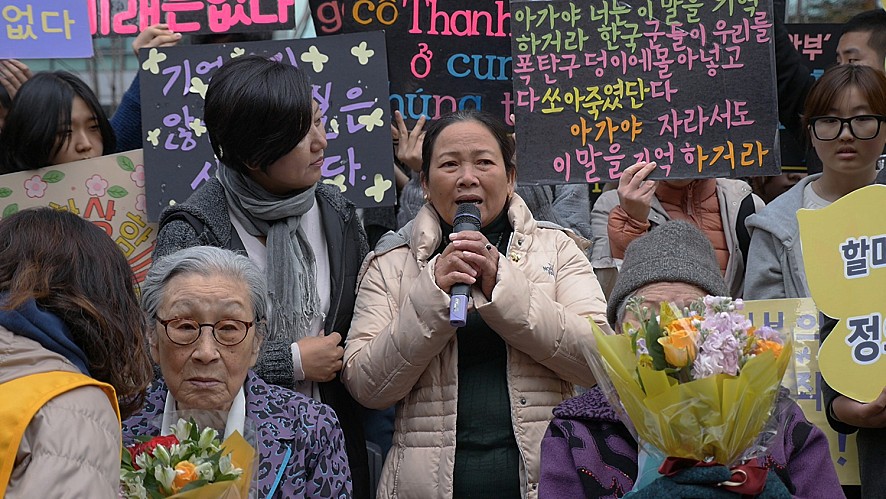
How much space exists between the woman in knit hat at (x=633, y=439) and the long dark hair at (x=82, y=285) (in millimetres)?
1200

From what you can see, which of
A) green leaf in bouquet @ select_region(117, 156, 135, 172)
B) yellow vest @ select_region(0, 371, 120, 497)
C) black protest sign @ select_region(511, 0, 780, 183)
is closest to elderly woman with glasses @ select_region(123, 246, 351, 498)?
yellow vest @ select_region(0, 371, 120, 497)

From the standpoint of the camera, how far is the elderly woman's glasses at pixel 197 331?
13.1ft

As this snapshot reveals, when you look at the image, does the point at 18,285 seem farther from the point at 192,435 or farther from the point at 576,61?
the point at 576,61

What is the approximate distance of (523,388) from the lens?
4.38m

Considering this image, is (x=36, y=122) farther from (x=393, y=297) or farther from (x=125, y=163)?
(x=393, y=297)

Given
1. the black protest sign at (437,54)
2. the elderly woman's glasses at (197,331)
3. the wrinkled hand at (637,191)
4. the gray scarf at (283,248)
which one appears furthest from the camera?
the black protest sign at (437,54)

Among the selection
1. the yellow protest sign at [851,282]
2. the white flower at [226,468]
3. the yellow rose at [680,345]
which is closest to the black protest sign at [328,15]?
the yellow protest sign at [851,282]

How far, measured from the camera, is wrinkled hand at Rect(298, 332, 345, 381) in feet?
14.6

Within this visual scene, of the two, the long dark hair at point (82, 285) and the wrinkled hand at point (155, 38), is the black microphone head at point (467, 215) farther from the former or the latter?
the wrinkled hand at point (155, 38)

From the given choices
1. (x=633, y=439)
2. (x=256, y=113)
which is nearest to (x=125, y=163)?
(x=256, y=113)

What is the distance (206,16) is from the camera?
19.3ft

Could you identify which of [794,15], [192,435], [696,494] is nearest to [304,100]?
[192,435]

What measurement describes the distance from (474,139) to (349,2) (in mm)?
1550

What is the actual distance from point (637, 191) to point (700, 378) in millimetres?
2398
